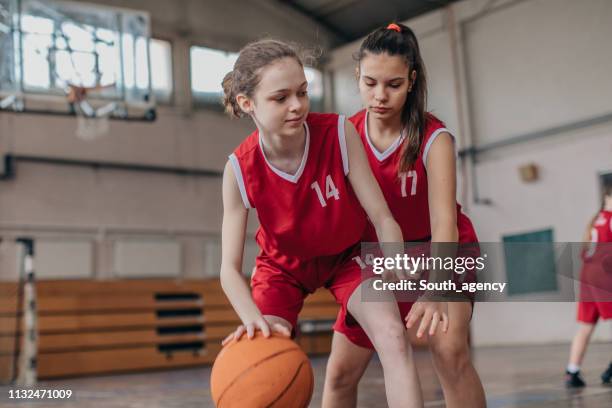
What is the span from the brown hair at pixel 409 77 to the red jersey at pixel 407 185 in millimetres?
36

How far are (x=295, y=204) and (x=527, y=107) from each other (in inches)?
375

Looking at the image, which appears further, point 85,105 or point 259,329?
point 85,105

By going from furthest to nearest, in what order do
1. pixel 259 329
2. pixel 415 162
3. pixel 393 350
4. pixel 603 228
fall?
pixel 603 228 < pixel 415 162 < pixel 259 329 < pixel 393 350

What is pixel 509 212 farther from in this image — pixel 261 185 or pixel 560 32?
pixel 261 185

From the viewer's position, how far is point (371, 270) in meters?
2.61

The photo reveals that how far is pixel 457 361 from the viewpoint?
2613 millimetres

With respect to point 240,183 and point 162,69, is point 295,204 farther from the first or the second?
point 162,69

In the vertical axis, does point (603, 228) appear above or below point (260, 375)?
above

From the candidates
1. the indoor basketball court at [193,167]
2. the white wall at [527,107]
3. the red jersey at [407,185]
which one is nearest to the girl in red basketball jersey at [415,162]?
the red jersey at [407,185]

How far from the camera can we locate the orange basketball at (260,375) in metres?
2.34

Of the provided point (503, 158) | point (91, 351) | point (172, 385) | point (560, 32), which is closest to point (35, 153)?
point (91, 351)

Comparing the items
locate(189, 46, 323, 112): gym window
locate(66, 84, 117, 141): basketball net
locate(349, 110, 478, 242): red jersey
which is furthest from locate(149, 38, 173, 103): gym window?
locate(349, 110, 478, 242): red jersey

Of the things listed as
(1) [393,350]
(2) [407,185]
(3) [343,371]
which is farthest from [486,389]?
(1) [393,350]

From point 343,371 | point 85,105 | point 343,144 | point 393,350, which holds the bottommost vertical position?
point 343,371
